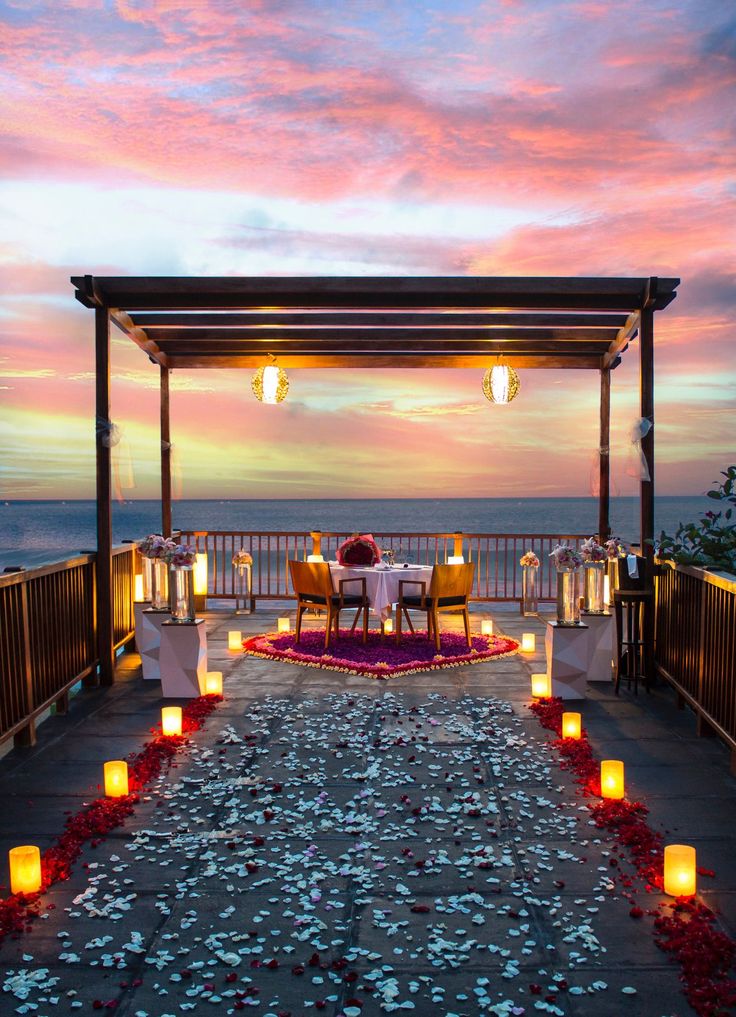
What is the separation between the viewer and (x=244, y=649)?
708 cm

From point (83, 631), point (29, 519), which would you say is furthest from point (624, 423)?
point (29, 519)

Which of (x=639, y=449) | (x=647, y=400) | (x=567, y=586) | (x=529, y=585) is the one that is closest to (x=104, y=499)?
(x=567, y=586)

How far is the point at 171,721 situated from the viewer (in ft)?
14.6

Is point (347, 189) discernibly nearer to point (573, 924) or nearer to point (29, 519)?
point (573, 924)

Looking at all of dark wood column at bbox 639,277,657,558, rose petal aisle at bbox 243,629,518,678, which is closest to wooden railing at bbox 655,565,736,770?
dark wood column at bbox 639,277,657,558

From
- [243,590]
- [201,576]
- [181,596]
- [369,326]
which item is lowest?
[243,590]

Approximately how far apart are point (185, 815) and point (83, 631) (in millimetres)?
2618

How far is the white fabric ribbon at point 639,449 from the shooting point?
19.4 feet

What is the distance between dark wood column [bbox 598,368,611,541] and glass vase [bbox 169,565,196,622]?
4687 mm

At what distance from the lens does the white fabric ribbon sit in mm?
5902

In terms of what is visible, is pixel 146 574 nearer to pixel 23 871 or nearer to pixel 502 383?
pixel 502 383

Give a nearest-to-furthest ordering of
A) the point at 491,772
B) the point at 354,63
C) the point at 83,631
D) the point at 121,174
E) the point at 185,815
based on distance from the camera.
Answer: the point at 185,815 → the point at 491,772 → the point at 83,631 → the point at 354,63 → the point at 121,174

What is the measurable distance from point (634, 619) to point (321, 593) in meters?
2.79

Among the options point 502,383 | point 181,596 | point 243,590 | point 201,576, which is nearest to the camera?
point 181,596
